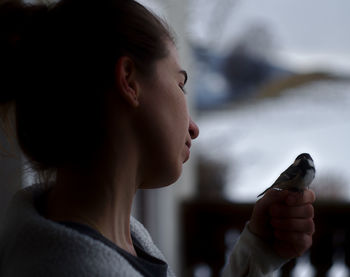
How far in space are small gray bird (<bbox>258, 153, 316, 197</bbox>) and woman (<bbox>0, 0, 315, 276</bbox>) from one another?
0.14 metres

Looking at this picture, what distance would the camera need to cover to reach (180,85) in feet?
1.80

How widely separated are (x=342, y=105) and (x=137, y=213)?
1195mm

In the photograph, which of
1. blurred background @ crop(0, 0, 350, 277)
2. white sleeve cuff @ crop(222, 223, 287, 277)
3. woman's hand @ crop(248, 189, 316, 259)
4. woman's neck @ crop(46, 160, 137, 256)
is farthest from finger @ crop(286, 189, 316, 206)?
blurred background @ crop(0, 0, 350, 277)

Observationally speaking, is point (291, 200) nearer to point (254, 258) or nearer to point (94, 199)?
point (254, 258)

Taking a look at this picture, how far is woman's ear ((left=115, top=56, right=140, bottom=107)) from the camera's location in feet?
1.57

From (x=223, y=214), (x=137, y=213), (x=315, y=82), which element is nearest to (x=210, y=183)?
(x=223, y=214)

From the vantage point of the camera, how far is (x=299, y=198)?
22.7 inches

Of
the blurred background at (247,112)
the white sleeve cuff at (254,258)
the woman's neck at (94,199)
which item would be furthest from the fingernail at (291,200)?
the blurred background at (247,112)

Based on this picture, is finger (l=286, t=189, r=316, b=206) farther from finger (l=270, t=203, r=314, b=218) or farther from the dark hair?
the dark hair

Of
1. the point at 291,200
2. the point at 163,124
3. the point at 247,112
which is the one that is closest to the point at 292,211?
the point at 291,200

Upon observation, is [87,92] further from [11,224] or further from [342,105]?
[342,105]

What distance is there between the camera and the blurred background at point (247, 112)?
7.14 feet

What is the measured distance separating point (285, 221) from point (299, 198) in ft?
0.15

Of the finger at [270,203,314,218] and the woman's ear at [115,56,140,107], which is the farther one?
the finger at [270,203,314,218]
